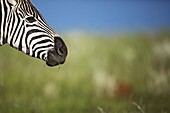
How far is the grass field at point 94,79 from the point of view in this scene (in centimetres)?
652

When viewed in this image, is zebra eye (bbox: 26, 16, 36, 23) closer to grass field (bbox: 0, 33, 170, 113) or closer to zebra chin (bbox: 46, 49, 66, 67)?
zebra chin (bbox: 46, 49, 66, 67)

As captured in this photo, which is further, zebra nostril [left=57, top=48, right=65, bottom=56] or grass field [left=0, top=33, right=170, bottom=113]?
grass field [left=0, top=33, right=170, bottom=113]

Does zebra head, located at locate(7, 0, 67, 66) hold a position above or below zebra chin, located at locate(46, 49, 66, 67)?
above

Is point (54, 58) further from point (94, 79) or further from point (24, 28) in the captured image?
point (94, 79)

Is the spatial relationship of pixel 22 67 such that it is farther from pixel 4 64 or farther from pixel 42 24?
pixel 42 24

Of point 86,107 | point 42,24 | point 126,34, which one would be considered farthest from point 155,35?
point 42,24

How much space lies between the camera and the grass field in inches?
257

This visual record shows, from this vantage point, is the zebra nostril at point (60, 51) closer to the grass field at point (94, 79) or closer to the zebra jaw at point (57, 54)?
the zebra jaw at point (57, 54)

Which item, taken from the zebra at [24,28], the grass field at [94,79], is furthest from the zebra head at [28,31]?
the grass field at [94,79]

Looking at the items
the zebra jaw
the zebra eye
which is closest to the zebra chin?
the zebra jaw

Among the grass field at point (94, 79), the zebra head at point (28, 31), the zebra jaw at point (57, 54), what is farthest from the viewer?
the grass field at point (94, 79)

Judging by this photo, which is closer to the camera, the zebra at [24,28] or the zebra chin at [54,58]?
the zebra chin at [54,58]

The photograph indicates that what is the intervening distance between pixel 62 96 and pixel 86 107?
32.5 inches

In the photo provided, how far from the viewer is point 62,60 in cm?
428
